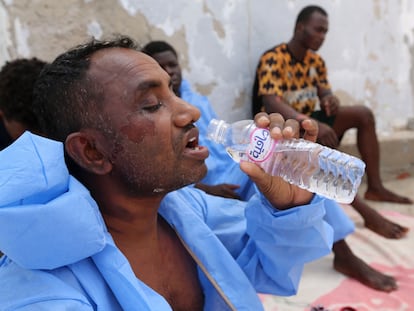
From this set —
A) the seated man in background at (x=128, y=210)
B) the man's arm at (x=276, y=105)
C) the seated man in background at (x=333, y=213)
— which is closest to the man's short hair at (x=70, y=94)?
the seated man in background at (x=128, y=210)

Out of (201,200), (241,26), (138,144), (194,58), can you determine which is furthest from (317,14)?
(138,144)

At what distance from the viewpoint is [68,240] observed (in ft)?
2.32

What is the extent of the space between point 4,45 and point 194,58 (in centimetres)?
A: 113

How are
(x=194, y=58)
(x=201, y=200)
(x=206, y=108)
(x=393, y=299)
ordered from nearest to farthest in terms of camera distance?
(x=201, y=200)
(x=393, y=299)
(x=206, y=108)
(x=194, y=58)

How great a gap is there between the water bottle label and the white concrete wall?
1748 millimetres

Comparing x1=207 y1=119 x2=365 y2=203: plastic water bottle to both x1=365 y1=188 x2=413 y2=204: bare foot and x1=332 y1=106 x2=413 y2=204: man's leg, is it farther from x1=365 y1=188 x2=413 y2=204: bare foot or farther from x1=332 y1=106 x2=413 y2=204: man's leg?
x1=365 y1=188 x2=413 y2=204: bare foot

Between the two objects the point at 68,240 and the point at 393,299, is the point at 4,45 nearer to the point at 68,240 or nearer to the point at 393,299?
the point at 68,240

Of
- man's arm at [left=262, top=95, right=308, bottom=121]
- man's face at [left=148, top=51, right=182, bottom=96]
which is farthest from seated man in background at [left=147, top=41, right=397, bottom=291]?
man's arm at [left=262, top=95, right=308, bottom=121]

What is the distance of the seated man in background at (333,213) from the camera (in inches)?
71.3

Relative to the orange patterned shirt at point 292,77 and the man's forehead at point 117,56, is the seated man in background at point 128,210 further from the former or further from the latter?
the orange patterned shirt at point 292,77

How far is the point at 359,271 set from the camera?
1941 mm

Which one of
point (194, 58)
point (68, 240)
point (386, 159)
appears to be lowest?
point (386, 159)

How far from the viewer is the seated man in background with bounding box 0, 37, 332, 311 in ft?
2.27

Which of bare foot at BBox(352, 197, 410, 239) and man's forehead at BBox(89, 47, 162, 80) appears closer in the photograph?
man's forehead at BBox(89, 47, 162, 80)
